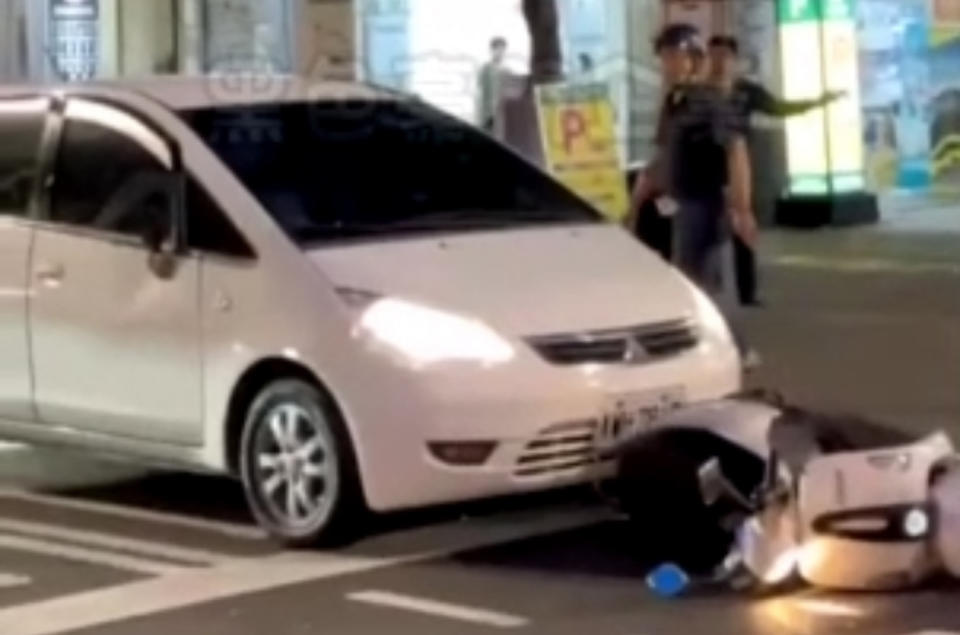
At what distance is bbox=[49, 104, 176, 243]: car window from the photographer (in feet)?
32.9

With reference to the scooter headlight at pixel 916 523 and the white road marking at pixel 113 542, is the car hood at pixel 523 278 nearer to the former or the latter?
the white road marking at pixel 113 542

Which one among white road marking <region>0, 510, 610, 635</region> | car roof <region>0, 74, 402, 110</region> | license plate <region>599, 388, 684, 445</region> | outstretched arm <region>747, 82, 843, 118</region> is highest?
car roof <region>0, 74, 402, 110</region>

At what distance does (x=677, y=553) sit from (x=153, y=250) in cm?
225

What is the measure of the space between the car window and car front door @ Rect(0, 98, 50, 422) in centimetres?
17

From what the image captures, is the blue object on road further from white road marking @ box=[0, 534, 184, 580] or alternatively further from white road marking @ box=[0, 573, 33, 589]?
white road marking @ box=[0, 573, 33, 589]

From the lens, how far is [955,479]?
Answer: 8617 mm

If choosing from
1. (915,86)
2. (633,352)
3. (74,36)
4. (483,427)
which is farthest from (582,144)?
(483,427)

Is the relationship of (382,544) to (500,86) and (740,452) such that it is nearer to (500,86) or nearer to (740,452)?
(740,452)

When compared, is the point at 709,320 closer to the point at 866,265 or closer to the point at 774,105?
the point at 774,105

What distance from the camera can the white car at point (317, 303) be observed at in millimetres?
9180

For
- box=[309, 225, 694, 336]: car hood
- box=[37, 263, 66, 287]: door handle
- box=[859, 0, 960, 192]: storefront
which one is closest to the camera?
box=[309, 225, 694, 336]: car hood

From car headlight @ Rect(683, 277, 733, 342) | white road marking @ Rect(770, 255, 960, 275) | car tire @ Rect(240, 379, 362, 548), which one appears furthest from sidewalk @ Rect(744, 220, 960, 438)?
car tire @ Rect(240, 379, 362, 548)

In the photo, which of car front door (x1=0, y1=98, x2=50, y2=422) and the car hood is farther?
car front door (x1=0, y1=98, x2=50, y2=422)

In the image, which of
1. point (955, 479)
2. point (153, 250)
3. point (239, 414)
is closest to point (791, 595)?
point (955, 479)
